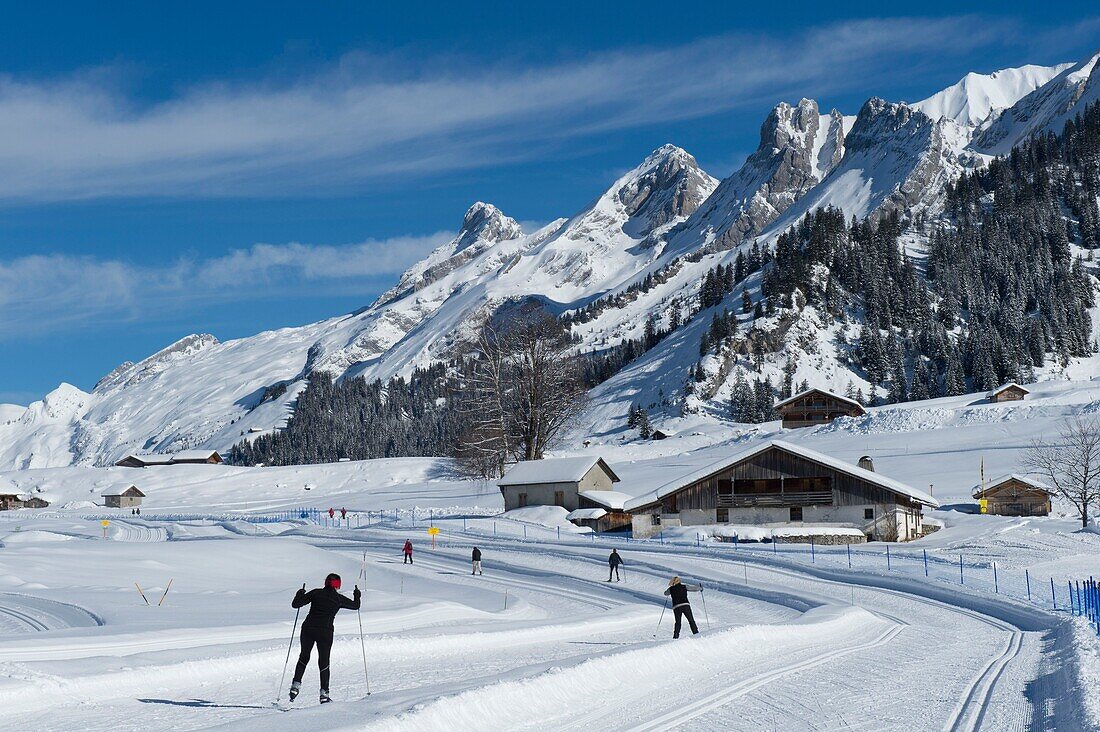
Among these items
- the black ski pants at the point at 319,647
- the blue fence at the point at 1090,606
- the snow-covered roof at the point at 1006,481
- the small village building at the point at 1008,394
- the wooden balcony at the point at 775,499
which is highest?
the small village building at the point at 1008,394

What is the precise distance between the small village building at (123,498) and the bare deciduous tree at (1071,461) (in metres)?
93.0

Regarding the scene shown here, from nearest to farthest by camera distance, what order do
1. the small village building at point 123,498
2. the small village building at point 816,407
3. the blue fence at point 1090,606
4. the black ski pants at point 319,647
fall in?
1. the black ski pants at point 319,647
2. the blue fence at point 1090,606
3. the small village building at point 123,498
4. the small village building at point 816,407

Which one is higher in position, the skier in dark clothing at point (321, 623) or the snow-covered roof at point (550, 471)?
the snow-covered roof at point (550, 471)

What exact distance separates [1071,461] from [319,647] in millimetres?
74319

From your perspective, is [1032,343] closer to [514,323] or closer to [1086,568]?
[514,323]

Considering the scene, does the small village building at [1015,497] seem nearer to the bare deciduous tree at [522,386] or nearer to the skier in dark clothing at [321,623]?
the bare deciduous tree at [522,386]

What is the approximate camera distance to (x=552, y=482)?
65250mm

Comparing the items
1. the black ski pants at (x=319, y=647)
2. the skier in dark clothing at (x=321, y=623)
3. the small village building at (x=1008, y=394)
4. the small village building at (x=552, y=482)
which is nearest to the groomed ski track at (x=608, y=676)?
the black ski pants at (x=319, y=647)

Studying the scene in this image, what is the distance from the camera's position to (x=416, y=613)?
84.1ft

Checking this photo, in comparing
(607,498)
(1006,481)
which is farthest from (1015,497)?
(607,498)

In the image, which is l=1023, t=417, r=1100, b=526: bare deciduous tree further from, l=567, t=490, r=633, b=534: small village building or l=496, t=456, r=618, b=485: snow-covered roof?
l=496, t=456, r=618, b=485: snow-covered roof

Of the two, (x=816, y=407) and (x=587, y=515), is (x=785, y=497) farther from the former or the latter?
(x=816, y=407)

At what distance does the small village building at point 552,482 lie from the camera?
65062 mm

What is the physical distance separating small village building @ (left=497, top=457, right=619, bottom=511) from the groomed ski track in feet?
118
